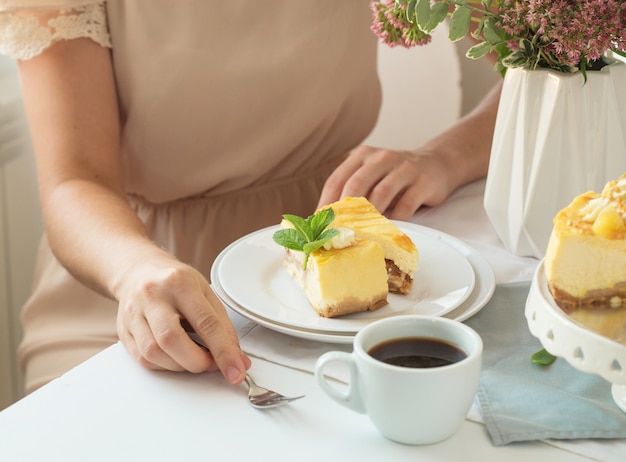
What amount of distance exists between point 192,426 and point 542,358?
0.34 meters

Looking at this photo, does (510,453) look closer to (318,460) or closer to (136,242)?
(318,460)

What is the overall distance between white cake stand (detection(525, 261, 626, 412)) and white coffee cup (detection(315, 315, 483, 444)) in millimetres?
59

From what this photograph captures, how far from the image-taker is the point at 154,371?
0.79 m

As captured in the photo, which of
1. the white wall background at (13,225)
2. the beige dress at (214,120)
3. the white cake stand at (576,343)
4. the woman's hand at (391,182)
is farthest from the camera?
the white wall background at (13,225)

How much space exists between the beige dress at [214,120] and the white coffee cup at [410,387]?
70 centimetres

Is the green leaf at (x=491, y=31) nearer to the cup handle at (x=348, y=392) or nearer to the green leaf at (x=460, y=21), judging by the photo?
the green leaf at (x=460, y=21)

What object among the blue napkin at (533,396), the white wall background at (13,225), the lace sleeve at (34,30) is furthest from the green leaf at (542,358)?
the white wall background at (13,225)

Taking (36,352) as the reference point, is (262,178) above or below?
above

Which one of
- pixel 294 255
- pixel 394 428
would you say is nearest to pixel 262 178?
pixel 294 255

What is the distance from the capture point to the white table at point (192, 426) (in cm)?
66

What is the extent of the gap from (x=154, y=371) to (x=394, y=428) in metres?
0.26

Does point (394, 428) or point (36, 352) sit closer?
point (394, 428)

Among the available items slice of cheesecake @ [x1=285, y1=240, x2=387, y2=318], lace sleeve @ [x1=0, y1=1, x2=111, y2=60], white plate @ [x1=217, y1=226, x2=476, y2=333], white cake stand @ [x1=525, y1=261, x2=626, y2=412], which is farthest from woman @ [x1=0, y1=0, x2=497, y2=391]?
white cake stand @ [x1=525, y1=261, x2=626, y2=412]

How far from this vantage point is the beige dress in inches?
→ 50.2
